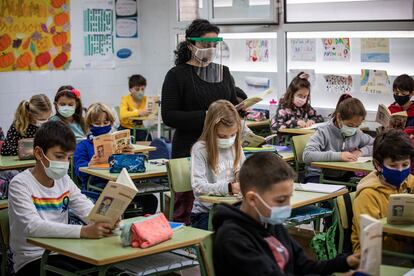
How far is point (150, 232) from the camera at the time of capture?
372 cm

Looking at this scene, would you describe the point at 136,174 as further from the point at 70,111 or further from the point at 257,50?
the point at 257,50

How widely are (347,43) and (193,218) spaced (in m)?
4.32

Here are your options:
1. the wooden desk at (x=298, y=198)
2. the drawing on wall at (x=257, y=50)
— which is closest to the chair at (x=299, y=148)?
the wooden desk at (x=298, y=198)

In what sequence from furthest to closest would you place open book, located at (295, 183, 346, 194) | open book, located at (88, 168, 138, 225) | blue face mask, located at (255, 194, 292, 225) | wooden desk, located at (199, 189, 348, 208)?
1. open book, located at (295, 183, 346, 194)
2. wooden desk, located at (199, 189, 348, 208)
3. open book, located at (88, 168, 138, 225)
4. blue face mask, located at (255, 194, 292, 225)

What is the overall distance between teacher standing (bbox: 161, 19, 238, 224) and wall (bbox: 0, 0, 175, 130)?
4.13m

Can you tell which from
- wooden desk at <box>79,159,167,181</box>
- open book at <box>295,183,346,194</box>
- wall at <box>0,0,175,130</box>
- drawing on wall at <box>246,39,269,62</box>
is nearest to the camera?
open book at <box>295,183,346,194</box>

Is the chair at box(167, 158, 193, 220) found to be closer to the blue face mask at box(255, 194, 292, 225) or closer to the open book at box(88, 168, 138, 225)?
the open book at box(88, 168, 138, 225)

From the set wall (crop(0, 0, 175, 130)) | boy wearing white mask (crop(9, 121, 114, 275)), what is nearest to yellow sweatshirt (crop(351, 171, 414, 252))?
boy wearing white mask (crop(9, 121, 114, 275))

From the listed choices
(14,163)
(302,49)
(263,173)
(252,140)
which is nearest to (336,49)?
(302,49)

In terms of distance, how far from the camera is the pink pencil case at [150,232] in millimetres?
3650

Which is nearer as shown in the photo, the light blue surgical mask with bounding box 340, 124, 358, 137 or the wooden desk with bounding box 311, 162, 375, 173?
the wooden desk with bounding box 311, 162, 375, 173

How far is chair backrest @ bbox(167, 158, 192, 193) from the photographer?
5.16 m

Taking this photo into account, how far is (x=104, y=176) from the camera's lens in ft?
18.8

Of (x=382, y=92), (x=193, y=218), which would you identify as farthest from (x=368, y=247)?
(x=382, y=92)
